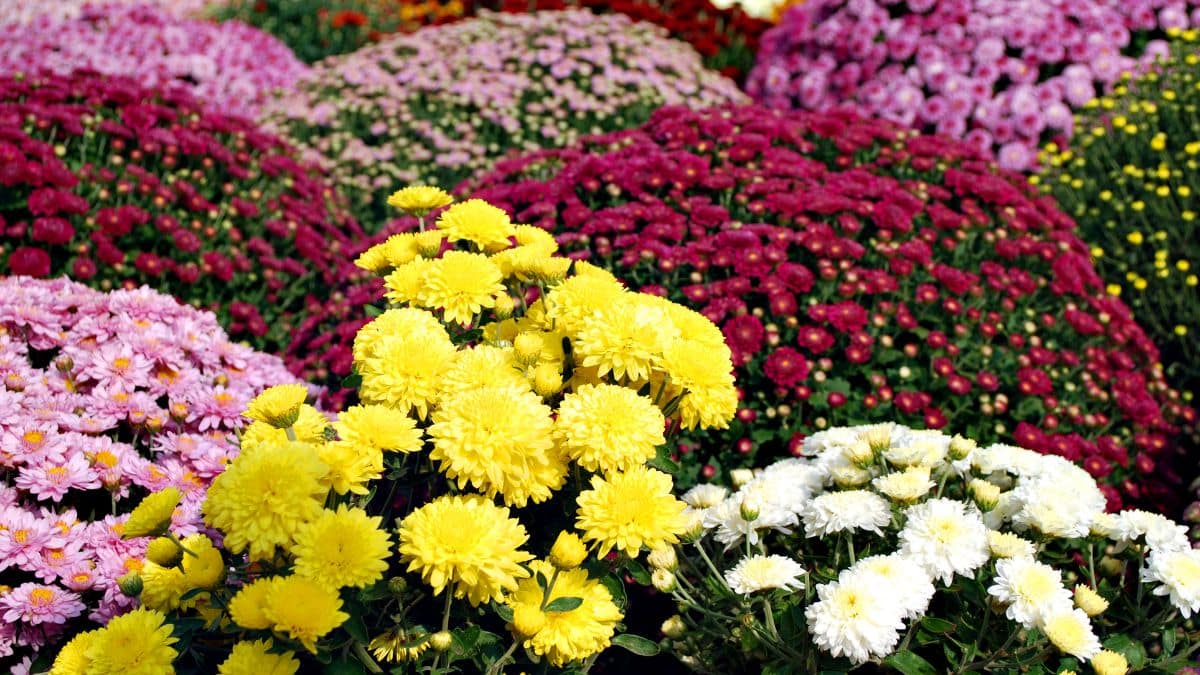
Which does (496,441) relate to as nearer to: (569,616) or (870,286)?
(569,616)

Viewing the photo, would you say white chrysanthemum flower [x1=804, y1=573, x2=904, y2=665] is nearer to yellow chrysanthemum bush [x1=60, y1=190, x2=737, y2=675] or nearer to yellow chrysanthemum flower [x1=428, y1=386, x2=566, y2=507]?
yellow chrysanthemum bush [x1=60, y1=190, x2=737, y2=675]

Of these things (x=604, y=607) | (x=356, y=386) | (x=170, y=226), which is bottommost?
(x=170, y=226)

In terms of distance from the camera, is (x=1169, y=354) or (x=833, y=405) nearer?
(x=833, y=405)

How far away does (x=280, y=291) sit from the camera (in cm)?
386

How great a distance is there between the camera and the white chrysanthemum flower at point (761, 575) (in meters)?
1.73

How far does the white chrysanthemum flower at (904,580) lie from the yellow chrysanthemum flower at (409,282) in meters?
0.92

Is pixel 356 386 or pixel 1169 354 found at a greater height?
pixel 356 386

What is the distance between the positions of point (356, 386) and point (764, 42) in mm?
5604

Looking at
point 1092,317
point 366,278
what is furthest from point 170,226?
point 1092,317

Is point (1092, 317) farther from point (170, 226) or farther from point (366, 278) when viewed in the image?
point (170, 226)

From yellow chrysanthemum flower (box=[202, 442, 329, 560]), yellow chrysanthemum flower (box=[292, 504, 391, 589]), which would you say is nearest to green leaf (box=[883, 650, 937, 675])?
yellow chrysanthemum flower (box=[292, 504, 391, 589])

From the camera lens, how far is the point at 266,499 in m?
1.38

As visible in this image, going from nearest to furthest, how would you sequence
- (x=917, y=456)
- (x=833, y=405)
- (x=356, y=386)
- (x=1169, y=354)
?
(x=356, y=386) < (x=917, y=456) < (x=833, y=405) < (x=1169, y=354)

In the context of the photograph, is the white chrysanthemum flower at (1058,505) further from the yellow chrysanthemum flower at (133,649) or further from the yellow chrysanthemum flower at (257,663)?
the yellow chrysanthemum flower at (133,649)
